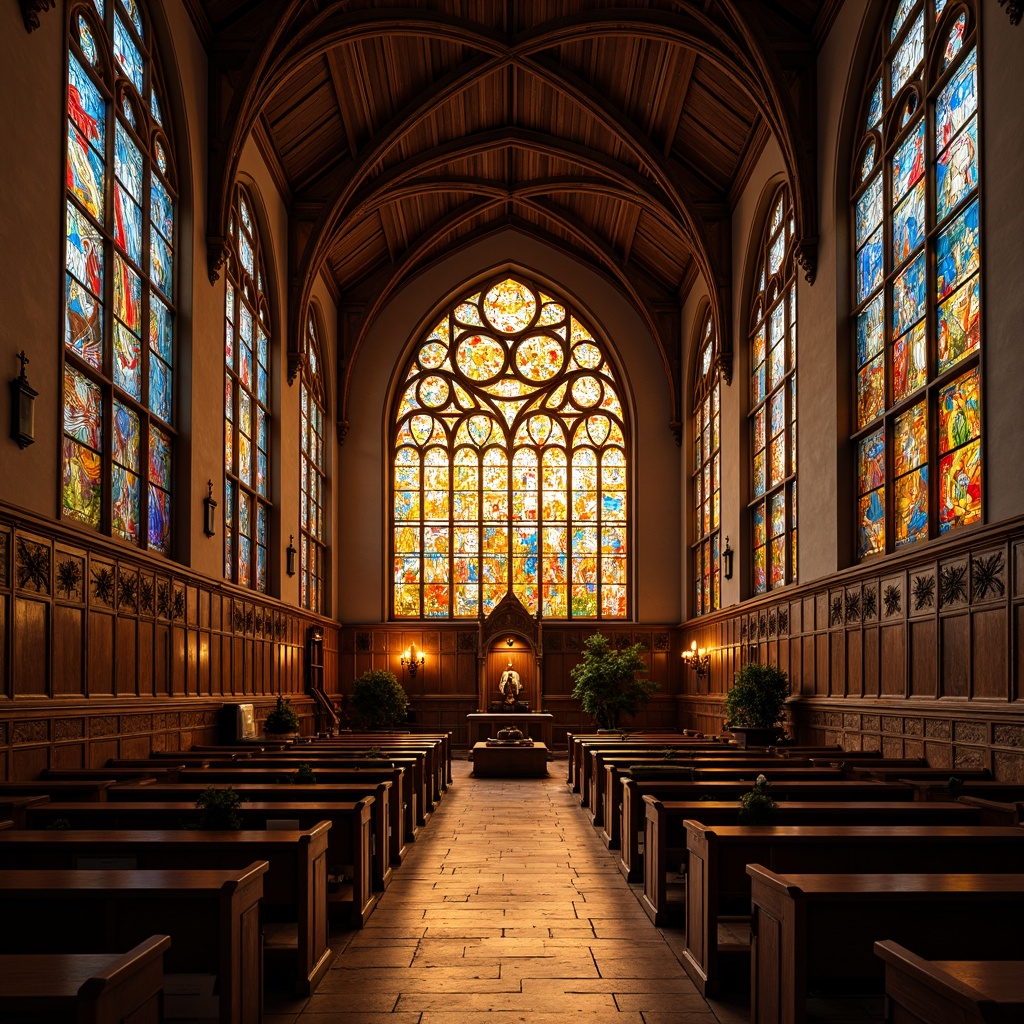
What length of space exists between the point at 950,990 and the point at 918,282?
1218cm

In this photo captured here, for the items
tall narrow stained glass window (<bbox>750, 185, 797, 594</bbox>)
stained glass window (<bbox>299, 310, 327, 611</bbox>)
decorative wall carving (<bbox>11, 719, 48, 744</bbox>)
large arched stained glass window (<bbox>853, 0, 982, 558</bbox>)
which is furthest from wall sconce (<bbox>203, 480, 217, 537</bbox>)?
large arched stained glass window (<bbox>853, 0, 982, 558</bbox>)

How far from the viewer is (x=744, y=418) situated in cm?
2238

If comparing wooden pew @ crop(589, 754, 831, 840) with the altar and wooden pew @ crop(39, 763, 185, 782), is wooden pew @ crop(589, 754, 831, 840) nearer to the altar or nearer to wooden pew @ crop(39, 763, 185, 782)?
wooden pew @ crop(39, 763, 185, 782)

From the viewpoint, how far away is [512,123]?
80.3 ft

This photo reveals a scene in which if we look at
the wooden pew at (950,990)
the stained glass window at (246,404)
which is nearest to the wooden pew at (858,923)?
the wooden pew at (950,990)

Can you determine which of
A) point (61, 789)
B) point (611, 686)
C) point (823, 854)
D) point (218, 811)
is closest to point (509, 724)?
point (611, 686)

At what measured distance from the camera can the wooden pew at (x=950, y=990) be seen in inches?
118

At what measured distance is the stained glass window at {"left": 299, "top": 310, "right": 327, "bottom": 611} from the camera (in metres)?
24.8

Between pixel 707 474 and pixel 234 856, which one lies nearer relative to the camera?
pixel 234 856

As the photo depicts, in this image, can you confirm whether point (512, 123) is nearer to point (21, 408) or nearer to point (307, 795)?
point (21, 408)

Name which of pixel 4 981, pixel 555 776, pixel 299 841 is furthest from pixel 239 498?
pixel 4 981

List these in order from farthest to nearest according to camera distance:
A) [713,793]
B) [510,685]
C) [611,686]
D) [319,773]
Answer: [510,685] → [611,686] → [319,773] → [713,793]

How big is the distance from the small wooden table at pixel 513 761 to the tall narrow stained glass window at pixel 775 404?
17.3ft

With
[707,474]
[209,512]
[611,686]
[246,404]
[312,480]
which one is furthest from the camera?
[707,474]
